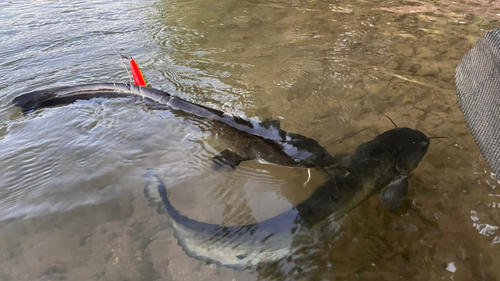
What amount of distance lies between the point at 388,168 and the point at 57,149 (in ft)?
12.0

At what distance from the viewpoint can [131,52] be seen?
5.66 m

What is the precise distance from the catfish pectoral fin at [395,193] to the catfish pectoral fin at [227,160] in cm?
136

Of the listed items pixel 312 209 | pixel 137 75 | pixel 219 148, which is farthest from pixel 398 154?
pixel 137 75

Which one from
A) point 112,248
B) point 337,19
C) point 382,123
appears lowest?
point 112,248

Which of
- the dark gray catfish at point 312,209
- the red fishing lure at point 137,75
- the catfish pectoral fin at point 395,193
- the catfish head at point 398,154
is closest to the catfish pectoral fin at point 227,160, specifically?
the dark gray catfish at point 312,209

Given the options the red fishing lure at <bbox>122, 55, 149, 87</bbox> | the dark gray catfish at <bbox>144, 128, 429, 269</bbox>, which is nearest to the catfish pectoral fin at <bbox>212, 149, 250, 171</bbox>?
the dark gray catfish at <bbox>144, 128, 429, 269</bbox>

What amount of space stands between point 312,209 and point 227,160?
3.77 feet

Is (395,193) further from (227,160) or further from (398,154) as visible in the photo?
(227,160)

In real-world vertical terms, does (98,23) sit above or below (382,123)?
above

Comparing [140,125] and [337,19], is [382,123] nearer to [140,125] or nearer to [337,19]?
[140,125]

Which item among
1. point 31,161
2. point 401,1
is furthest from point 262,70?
point 401,1

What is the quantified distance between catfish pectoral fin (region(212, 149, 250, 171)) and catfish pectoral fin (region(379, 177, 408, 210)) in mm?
1357

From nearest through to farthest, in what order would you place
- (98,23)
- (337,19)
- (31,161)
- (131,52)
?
1. (31,161)
2. (131,52)
3. (337,19)
4. (98,23)

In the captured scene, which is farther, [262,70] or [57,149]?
[262,70]
